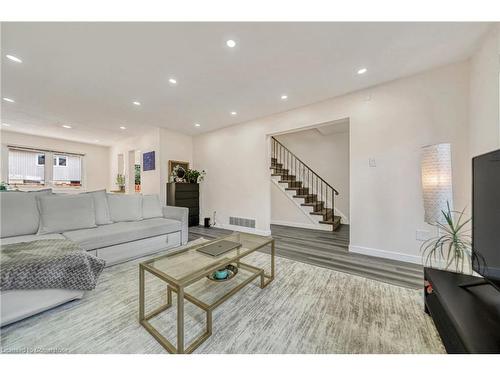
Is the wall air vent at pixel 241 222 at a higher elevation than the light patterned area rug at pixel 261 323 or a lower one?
higher

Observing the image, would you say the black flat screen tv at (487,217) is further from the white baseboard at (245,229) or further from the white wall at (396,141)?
the white baseboard at (245,229)

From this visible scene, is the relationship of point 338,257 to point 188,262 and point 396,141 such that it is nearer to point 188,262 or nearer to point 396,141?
point 396,141

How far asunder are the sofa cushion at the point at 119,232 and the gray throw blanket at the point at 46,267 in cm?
39

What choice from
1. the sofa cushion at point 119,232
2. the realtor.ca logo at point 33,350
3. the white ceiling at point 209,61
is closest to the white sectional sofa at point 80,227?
the sofa cushion at point 119,232

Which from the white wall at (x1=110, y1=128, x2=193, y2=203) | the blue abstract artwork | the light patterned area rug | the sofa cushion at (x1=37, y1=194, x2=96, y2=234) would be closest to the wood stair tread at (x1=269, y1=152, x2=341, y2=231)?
the white wall at (x1=110, y1=128, x2=193, y2=203)

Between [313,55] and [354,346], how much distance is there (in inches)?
112

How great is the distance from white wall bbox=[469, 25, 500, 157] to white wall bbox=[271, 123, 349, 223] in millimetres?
2701

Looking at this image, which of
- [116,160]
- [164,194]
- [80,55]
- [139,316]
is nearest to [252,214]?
[164,194]

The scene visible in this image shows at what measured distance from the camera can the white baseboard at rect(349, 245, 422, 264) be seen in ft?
8.79

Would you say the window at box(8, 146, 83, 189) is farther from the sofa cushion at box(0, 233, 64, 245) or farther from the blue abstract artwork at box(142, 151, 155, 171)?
the sofa cushion at box(0, 233, 64, 245)

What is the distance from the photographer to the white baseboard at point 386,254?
2.68 m

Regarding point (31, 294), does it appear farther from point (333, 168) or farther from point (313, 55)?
point (333, 168)

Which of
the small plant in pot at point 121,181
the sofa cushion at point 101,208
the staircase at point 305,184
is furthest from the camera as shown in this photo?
the small plant in pot at point 121,181

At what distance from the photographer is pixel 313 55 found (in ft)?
7.34
